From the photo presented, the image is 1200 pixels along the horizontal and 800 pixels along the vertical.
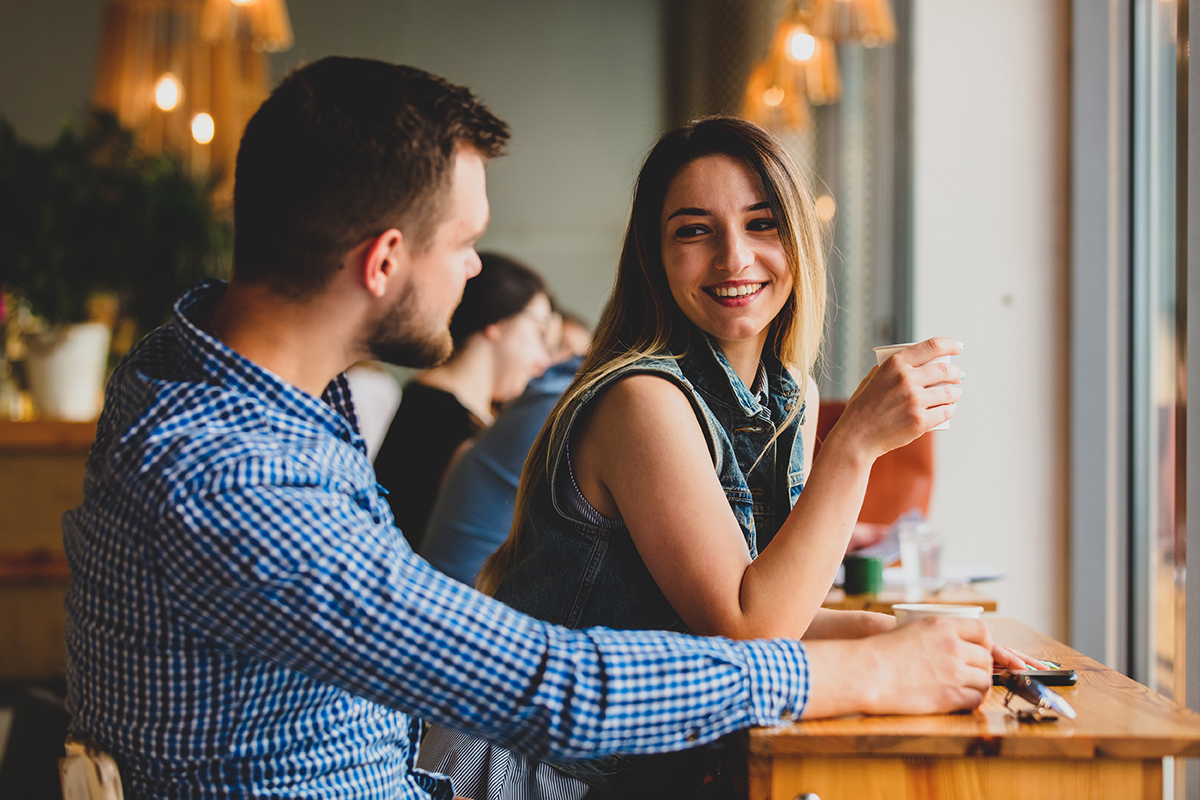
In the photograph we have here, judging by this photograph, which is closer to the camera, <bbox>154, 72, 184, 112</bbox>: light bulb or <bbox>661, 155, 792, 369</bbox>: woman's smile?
<bbox>661, 155, 792, 369</bbox>: woman's smile

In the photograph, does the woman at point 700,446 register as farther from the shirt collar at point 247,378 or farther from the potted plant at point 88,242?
the potted plant at point 88,242

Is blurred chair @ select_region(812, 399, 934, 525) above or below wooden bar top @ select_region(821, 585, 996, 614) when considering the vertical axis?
above

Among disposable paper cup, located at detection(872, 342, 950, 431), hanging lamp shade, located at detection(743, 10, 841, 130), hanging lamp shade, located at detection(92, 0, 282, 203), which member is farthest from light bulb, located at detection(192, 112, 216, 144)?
disposable paper cup, located at detection(872, 342, 950, 431)

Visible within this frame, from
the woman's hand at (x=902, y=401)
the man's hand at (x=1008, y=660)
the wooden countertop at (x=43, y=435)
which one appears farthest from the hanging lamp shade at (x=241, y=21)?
the man's hand at (x=1008, y=660)

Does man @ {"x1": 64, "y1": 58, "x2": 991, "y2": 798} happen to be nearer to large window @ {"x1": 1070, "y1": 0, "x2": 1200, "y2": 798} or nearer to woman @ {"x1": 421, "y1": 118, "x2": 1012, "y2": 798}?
woman @ {"x1": 421, "y1": 118, "x2": 1012, "y2": 798}

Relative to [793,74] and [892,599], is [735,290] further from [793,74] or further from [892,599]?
[793,74]

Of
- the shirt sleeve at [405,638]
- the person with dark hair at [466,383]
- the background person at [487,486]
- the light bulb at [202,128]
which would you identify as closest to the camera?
the shirt sleeve at [405,638]

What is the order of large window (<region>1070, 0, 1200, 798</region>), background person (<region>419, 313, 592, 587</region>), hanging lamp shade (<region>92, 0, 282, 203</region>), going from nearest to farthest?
background person (<region>419, 313, 592, 587</region>)
large window (<region>1070, 0, 1200, 798</region>)
hanging lamp shade (<region>92, 0, 282, 203</region>)

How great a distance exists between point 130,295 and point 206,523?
3.71 meters

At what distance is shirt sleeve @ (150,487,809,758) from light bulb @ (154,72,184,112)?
13.5 feet

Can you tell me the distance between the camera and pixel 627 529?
1.36 m

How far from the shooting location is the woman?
4.09 ft

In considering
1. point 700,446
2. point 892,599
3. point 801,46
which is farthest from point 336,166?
point 801,46

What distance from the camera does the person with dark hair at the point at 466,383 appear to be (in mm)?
2736
